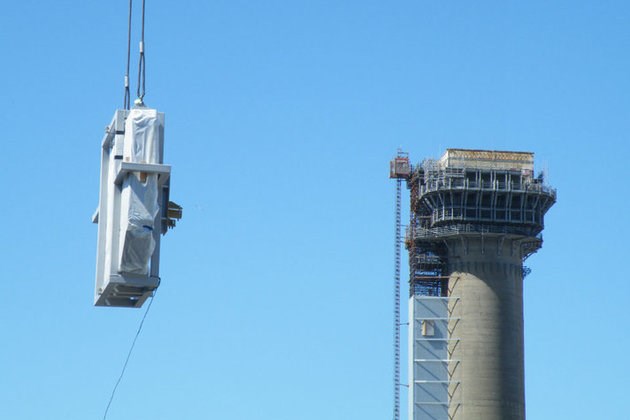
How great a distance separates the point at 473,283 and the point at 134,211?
16430 cm

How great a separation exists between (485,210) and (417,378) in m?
23.3

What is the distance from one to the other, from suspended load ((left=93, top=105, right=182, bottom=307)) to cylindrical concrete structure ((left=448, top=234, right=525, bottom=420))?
161m

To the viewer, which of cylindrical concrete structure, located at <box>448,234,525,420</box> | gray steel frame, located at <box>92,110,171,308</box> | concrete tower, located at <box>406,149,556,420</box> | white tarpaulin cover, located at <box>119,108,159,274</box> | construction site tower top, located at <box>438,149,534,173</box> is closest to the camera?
white tarpaulin cover, located at <box>119,108,159,274</box>

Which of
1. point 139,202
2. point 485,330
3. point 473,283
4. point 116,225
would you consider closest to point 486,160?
point 473,283

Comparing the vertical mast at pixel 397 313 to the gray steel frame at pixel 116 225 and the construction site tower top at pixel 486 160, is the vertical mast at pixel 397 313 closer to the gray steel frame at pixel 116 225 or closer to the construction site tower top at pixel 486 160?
the construction site tower top at pixel 486 160

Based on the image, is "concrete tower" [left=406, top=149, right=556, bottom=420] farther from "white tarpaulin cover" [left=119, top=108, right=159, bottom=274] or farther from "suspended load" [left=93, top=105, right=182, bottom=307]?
"white tarpaulin cover" [left=119, top=108, right=159, bottom=274]

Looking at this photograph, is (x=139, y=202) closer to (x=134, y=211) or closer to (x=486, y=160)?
(x=134, y=211)

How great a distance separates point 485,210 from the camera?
191000mm

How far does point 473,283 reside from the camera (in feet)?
621

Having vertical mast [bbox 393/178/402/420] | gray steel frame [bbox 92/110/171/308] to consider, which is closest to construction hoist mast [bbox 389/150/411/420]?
vertical mast [bbox 393/178/402/420]

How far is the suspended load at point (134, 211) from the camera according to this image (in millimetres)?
27094

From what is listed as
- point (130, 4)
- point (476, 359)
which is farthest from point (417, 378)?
point (130, 4)

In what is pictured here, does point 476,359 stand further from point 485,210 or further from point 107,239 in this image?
point 107,239

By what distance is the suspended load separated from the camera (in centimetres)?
2709
